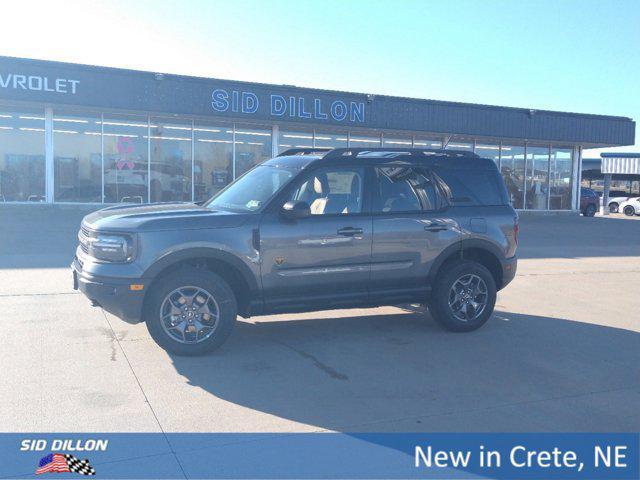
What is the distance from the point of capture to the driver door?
640cm

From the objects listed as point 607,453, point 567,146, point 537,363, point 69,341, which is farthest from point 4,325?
point 567,146

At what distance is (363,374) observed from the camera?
19.0 feet

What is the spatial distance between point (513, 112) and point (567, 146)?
5290mm

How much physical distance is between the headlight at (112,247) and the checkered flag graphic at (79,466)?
7.48 ft

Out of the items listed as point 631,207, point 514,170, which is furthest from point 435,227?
point 631,207

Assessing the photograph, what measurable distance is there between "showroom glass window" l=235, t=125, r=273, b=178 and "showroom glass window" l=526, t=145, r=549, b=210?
12.9 meters

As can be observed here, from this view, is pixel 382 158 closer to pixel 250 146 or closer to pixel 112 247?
pixel 112 247

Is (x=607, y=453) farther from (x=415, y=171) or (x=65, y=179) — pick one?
(x=65, y=179)

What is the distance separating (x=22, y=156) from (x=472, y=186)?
17233mm

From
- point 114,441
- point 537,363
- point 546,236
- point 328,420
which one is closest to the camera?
point 114,441

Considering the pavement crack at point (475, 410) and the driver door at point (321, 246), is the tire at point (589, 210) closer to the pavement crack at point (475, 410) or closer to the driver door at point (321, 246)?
the driver door at point (321, 246)

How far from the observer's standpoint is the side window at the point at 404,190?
7.04 metres

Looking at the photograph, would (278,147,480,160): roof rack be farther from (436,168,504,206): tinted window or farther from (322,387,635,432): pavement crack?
(322,387,635,432): pavement crack

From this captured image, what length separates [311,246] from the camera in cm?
652
